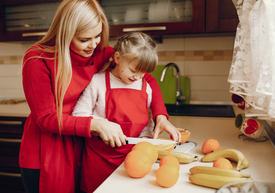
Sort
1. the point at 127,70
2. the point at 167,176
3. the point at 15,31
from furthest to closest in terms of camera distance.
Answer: the point at 15,31
the point at 127,70
the point at 167,176

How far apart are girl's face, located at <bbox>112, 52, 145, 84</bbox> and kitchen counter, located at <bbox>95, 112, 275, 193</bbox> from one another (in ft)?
1.17

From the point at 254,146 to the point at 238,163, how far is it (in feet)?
1.02

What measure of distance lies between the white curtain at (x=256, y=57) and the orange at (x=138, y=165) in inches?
15.9

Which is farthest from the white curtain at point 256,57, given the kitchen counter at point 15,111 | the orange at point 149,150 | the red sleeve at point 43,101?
the kitchen counter at point 15,111

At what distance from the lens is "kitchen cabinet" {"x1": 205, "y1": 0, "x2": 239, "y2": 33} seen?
1552 mm

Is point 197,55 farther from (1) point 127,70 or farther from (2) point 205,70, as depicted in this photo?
(1) point 127,70

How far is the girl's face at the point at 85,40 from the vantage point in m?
0.90

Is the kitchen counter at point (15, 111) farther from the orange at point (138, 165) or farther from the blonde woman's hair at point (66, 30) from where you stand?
the orange at point (138, 165)

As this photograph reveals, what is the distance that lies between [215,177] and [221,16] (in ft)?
4.05

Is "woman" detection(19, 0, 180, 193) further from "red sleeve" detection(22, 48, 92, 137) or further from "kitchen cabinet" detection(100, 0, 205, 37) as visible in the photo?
"kitchen cabinet" detection(100, 0, 205, 37)

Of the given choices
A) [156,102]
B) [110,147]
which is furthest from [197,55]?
[110,147]

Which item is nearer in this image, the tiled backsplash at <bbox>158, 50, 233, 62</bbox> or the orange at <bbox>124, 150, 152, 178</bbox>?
the orange at <bbox>124, 150, 152, 178</bbox>

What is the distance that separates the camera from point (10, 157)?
5.82 ft

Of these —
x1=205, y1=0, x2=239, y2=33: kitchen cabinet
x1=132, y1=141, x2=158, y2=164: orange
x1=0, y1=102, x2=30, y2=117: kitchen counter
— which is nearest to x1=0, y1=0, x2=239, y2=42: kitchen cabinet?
x1=205, y1=0, x2=239, y2=33: kitchen cabinet
